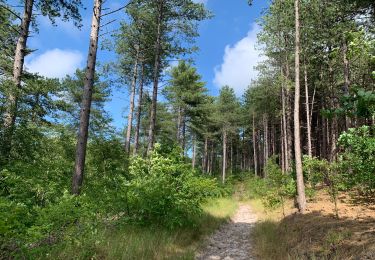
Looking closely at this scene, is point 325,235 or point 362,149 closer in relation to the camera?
point 325,235

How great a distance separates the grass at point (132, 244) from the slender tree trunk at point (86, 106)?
1511mm

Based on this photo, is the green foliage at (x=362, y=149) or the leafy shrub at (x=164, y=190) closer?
the green foliage at (x=362, y=149)

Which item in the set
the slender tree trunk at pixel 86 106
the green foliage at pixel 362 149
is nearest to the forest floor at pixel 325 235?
the green foliage at pixel 362 149

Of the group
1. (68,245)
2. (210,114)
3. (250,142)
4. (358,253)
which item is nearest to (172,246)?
(68,245)

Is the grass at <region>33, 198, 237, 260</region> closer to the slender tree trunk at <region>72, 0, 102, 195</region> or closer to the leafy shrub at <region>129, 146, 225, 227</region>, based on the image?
the leafy shrub at <region>129, 146, 225, 227</region>

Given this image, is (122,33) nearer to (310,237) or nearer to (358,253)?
(310,237)

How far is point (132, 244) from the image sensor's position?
6805mm

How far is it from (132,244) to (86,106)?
3.59 meters

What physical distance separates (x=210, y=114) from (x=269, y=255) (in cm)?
2985

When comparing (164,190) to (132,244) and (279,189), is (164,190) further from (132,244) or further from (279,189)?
(279,189)

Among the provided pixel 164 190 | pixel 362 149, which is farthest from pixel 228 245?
pixel 362 149

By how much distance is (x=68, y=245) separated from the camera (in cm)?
534

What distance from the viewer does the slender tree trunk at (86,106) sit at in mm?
7934

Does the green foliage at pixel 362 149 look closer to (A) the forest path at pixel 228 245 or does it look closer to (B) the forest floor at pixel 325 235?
(B) the forest floor at pixel 325 235
